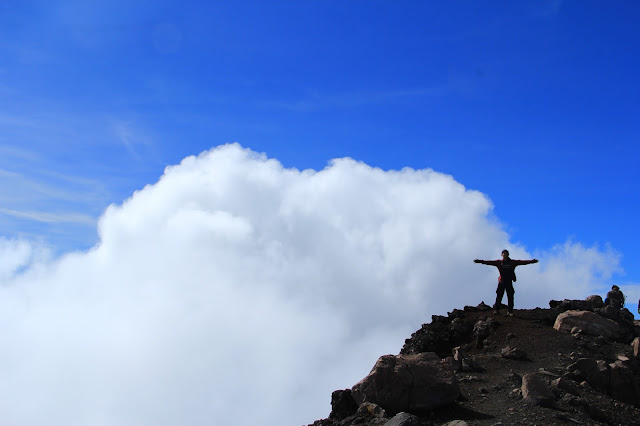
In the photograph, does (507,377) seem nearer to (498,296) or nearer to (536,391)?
(536,391)

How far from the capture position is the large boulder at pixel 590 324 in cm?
2231

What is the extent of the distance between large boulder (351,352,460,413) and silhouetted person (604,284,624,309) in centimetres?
1497

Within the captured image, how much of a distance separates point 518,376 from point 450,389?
313 centimetres

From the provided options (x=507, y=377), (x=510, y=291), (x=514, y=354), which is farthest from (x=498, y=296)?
(x=507, y=377)

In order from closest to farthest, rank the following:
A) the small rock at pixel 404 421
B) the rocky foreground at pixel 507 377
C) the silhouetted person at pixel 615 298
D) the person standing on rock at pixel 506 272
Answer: the small rock at pixel 404 421, the rocky foreground at pixel 507 377, the person standing on rock at pixel 506 272, the silhouetted person at pixel 615 298

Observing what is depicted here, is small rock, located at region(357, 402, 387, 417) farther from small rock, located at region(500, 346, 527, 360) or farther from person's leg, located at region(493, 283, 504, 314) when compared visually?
person's leg, located at region(493, 283, 504, 314)

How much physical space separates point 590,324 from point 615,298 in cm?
626

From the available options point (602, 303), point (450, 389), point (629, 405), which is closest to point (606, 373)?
point (629, 405)

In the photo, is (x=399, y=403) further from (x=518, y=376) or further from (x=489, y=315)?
(x=489, y=315)

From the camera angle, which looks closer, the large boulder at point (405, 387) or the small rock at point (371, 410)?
the small rock at point (371, 410)

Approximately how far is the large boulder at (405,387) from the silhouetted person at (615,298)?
1497cm

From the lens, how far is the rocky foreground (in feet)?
49.9

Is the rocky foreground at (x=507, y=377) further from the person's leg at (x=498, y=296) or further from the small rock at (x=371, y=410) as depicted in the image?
the person's leg at (x=498, y=296)

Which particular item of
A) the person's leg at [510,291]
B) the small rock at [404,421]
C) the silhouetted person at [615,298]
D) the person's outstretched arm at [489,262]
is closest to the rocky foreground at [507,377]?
the small rock at [404,421]
